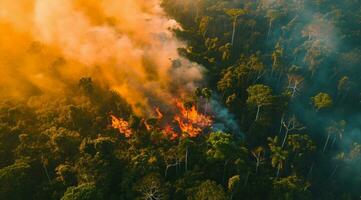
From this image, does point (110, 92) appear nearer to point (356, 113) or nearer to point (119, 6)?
point (119, 6)

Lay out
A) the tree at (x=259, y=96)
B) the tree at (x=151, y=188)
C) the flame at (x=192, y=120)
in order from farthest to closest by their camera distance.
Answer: the tree at (x=259, y=96)
the flame at (x=192, y=120)
the tree at (x=151, y=188)

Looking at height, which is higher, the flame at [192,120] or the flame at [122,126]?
the flame at [192,120]

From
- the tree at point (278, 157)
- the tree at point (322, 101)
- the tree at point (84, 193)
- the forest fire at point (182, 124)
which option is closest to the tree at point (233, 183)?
the tree at point (278, 157)

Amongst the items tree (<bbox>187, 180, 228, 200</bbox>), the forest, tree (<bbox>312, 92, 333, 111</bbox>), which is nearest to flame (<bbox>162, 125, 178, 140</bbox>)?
the forest

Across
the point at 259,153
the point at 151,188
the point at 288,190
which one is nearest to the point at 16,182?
the point at 151,188

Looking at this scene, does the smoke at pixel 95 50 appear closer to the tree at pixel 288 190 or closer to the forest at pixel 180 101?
the forest at pixel 180 101

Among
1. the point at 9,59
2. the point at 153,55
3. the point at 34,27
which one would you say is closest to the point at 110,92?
the point at 153,55

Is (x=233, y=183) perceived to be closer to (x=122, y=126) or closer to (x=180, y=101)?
(x=122, y=126)

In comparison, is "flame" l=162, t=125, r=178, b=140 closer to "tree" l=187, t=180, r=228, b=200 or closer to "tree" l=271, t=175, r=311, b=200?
"tree" l=187, t=180, r=228, b=200
